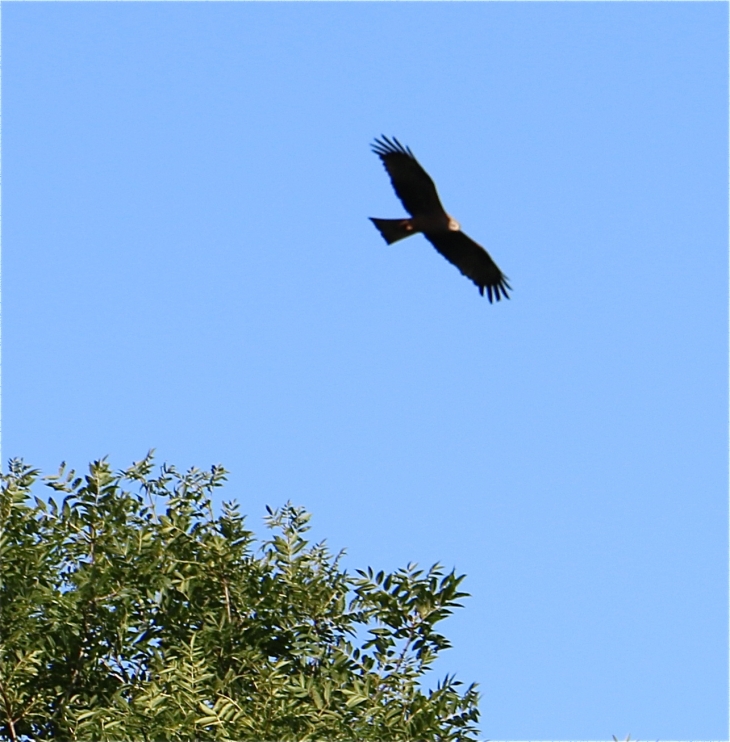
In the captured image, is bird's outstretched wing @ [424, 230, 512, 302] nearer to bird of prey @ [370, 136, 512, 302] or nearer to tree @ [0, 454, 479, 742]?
bird of prey @ [370, 136, 512, 302]

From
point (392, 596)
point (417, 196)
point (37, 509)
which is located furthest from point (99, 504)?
point (417, 196)

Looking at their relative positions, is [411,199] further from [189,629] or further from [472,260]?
[189,629]

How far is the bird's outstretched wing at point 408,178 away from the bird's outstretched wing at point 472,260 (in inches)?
26.7

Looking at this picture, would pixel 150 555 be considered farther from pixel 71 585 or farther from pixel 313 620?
pixel 313 620

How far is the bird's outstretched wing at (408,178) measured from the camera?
554 inches

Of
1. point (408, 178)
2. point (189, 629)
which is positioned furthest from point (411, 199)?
point (189, 629)

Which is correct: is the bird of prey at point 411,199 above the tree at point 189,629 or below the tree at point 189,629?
above

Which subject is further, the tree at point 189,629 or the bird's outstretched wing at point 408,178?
the bird's outstretched wing at point 408,178

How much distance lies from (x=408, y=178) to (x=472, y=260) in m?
1.44

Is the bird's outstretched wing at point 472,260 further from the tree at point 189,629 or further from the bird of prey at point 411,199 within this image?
the tree at point 189,629

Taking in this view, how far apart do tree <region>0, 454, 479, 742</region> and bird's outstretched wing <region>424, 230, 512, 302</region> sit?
3.89m

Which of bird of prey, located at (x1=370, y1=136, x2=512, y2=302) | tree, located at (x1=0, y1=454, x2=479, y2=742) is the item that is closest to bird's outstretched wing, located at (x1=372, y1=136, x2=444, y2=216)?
bird of prey, located at (x1=370, y1=136, x2=512, y2=302)

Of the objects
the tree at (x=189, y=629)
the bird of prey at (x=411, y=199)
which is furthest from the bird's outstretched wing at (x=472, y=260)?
the tree at (x=189, y=629)

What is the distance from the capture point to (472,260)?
49.7ft
